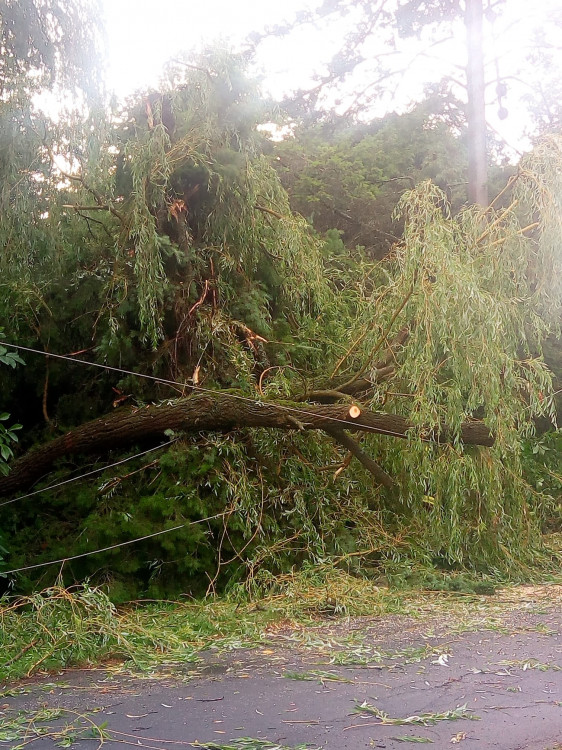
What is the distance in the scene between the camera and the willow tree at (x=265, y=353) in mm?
5680

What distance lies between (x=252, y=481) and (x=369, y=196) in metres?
6.42

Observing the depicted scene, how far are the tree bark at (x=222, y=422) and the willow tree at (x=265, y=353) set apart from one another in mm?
16

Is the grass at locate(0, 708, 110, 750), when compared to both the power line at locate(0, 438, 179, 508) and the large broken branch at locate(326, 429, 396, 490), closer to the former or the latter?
the power line at locate(0, 438, 179, 508)

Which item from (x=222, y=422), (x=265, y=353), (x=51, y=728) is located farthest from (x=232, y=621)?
(x=265, y=353)

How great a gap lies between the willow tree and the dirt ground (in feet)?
5.06

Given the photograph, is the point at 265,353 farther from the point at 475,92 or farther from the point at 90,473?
the point at 475,92

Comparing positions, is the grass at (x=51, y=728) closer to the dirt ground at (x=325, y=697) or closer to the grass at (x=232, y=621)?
the dirt ground at (x=325, y=697)

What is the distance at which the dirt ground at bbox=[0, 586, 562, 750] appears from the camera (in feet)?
8.98

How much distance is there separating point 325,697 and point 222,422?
2.87 metres

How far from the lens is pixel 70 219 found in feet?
21.3

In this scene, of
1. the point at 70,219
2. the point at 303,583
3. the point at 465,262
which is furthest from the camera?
the point at 70,219

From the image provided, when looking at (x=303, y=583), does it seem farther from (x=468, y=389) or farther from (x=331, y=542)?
(x=468, y=389)

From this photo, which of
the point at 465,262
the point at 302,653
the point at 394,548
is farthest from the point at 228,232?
the point at 302,653

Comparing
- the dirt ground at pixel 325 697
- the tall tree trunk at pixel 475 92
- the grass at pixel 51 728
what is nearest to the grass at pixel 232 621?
the dirt ground at pixel 325 697
